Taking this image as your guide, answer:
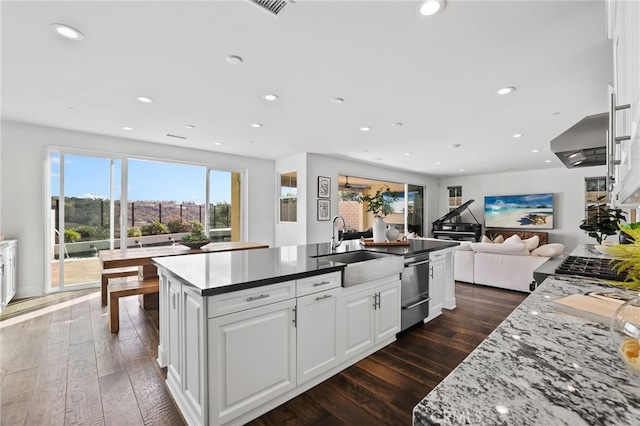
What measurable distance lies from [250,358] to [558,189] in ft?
29.6

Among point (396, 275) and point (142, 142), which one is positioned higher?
point (142, 142)

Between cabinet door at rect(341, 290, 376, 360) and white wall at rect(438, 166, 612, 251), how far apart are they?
24.8 feet

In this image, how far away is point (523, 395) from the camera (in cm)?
58

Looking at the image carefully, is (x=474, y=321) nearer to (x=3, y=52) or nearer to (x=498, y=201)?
(x=3, y=52)

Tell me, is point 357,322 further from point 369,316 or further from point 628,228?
point 628,228

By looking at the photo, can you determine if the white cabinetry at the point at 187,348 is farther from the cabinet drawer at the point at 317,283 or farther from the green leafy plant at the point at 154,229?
the green leafy plant at the point at 154,229

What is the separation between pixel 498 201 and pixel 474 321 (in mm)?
6301

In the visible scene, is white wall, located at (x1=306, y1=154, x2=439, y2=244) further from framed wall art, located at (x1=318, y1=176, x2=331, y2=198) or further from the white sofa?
the white sofa

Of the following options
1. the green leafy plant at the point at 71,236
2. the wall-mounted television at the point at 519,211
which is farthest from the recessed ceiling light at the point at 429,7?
the wall-mounted television at the point at 519,211

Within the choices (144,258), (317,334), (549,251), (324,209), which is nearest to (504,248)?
(549,251)

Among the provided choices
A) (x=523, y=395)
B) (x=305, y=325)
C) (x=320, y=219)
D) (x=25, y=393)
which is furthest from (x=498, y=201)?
(x=25, y=393)

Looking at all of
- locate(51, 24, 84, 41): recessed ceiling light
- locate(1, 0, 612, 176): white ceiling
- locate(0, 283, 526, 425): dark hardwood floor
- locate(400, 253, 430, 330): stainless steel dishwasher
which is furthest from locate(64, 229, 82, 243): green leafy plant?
locate(400, 253, 430, 330): stainless steel dishwasher

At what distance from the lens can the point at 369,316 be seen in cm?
237

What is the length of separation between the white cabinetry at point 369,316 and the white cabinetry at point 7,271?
4.10 meters
